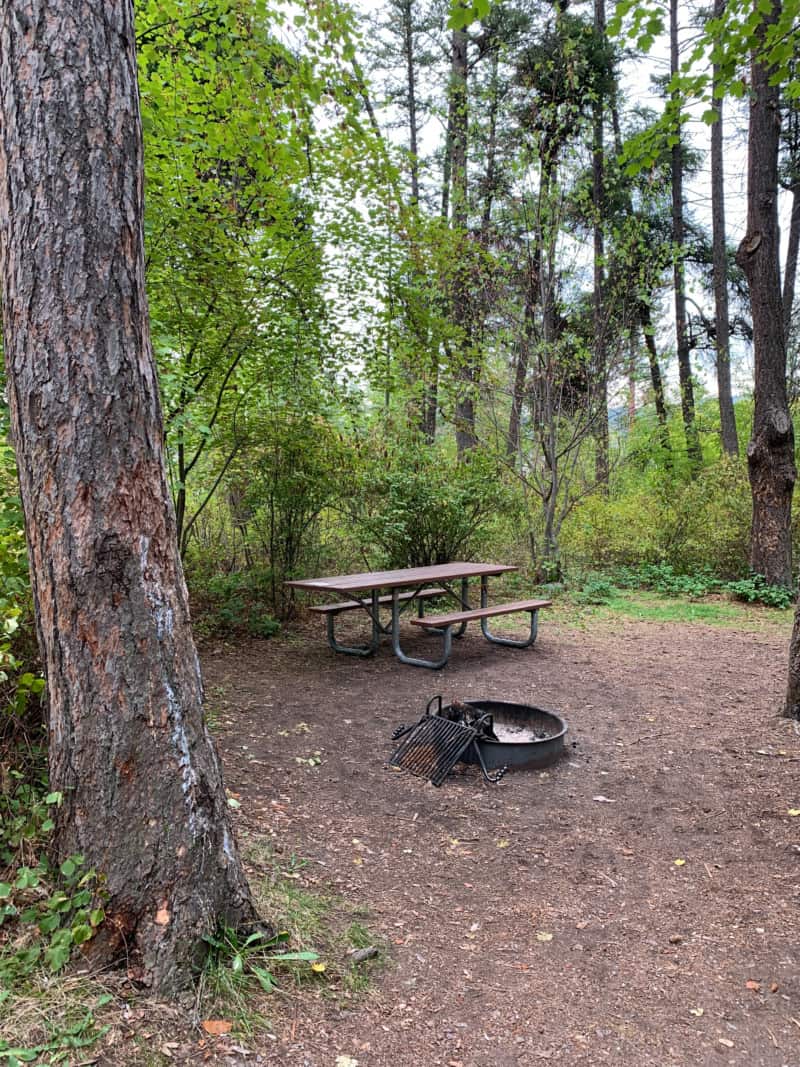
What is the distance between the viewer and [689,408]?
605 inches

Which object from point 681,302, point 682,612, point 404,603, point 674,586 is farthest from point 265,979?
point 681,302

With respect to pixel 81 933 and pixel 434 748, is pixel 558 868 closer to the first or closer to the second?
pixel 434 748

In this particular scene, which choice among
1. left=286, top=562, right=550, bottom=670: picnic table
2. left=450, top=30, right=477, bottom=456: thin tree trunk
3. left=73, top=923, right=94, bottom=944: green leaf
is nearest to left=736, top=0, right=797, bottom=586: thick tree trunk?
left=450, top=30, right=477, bottom=456: thin tree trunk

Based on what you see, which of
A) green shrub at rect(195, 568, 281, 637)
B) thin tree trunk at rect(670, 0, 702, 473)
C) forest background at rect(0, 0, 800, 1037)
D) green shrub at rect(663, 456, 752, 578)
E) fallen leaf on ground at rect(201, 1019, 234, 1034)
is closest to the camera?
fallen leaf on ground at rect(201, 1019, 234, 1034)

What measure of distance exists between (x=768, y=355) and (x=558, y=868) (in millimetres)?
8030

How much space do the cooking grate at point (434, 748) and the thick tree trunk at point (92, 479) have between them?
189cm

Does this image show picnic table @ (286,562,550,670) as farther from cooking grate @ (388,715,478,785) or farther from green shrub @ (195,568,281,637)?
cooking grate @ (388,715,478,785)

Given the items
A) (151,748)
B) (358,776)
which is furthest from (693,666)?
(151,748)

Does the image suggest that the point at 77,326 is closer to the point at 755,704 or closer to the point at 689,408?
the point at 755,704

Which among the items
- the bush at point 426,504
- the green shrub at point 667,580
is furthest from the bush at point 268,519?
the green shrub at point 667,580

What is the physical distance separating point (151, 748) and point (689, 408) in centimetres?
1544

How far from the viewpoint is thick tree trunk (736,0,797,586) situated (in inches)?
342

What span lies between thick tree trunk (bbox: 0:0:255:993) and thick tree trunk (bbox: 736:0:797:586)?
866cm

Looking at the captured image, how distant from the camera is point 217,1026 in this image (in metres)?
1.83
